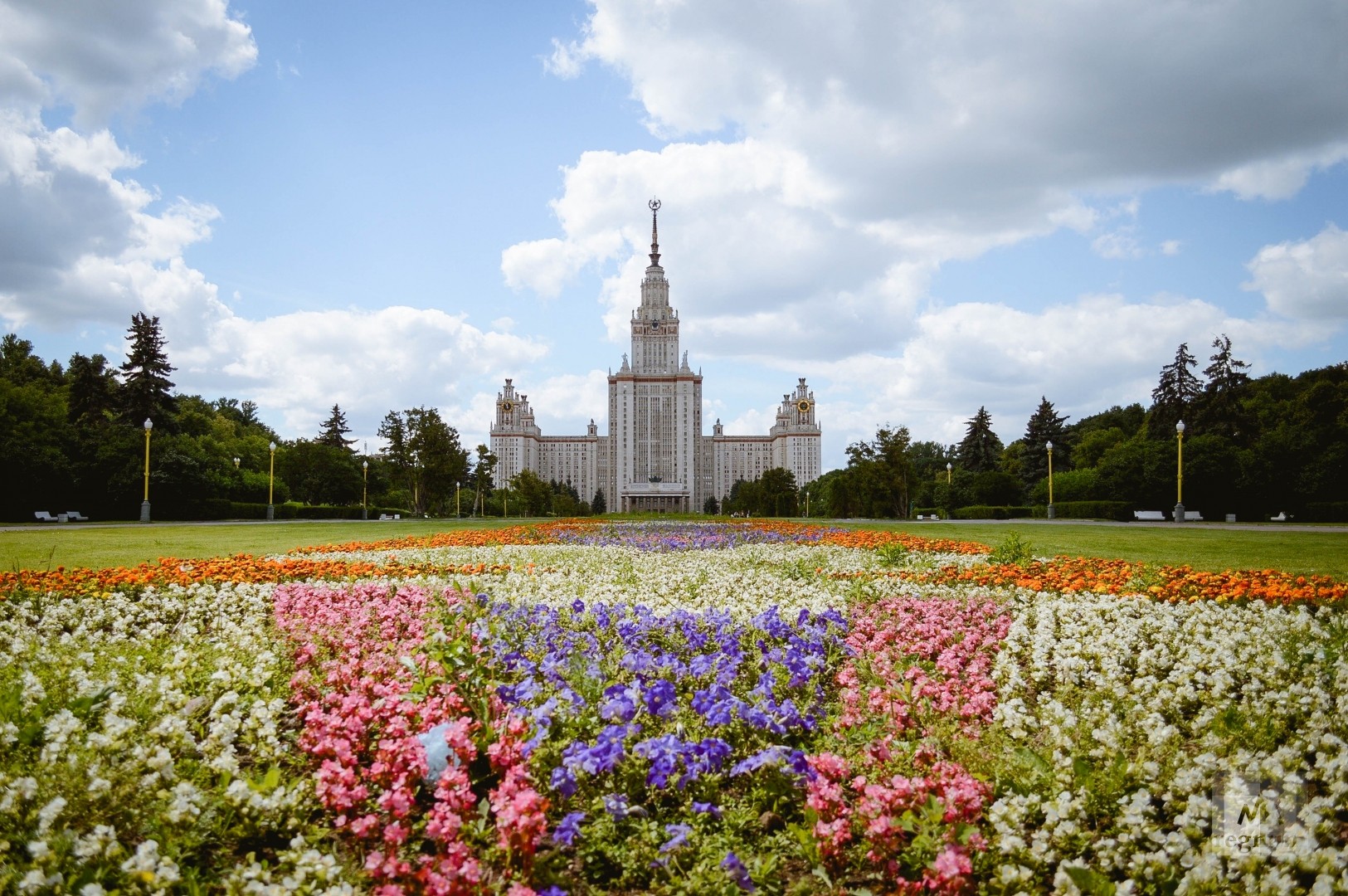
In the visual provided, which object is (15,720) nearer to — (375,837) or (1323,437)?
(375,837)

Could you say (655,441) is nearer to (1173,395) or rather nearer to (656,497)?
(656,497)

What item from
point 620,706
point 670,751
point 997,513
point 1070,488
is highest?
point 1070,488

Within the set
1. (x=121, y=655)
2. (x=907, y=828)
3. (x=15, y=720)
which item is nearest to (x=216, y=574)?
(x=121, y=655)

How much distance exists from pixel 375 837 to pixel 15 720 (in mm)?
1957

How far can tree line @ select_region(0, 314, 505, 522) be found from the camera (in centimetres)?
3170

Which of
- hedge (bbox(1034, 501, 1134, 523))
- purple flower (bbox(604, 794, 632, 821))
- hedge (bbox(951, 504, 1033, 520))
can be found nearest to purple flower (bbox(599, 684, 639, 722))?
purple flower (bbox(604, 794, 632, 821))

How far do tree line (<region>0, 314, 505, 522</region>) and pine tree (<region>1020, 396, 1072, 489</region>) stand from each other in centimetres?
3899

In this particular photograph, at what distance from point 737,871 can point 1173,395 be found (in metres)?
60.2

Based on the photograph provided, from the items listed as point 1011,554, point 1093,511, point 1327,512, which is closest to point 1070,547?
point 1011,554

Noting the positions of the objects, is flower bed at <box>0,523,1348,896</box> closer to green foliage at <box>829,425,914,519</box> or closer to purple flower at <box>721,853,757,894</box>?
purple flower at <box>721,853,757,894</box>

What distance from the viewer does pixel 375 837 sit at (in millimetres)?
2910

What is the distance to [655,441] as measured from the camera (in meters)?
124

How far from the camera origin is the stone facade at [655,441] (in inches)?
4783

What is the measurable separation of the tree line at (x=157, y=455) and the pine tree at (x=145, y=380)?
6 cm
